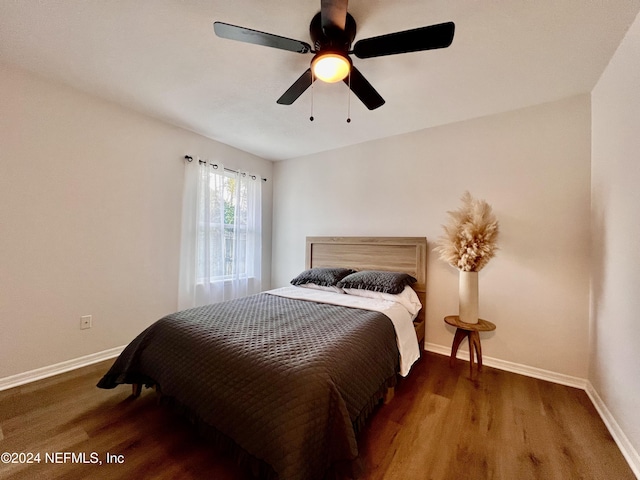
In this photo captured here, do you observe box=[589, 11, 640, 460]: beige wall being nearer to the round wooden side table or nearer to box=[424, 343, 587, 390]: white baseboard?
box=[424, 343, 587, 390]: white baseboard

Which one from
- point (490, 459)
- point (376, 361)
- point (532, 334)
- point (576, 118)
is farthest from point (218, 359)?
point (576, 118)

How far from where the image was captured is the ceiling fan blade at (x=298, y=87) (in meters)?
1.56

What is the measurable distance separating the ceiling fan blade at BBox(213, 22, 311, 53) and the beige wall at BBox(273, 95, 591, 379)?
6.35 ft

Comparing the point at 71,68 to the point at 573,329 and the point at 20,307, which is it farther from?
the point at 573,329

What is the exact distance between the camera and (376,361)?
1.62 m

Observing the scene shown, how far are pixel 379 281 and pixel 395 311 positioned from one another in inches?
17.3

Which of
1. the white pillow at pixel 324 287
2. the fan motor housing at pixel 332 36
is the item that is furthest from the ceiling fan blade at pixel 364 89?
the white pillow at pixel 324 287

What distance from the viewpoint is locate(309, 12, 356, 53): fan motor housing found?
4.49 feet

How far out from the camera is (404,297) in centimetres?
246

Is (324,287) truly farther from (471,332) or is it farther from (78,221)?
(78,221)

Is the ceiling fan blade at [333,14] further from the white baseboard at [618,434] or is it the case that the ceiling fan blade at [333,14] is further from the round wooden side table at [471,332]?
the white baseboard at [618,434]

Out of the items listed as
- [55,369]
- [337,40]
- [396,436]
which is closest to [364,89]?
[337,40]

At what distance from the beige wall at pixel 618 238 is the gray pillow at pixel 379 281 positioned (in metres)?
1.39

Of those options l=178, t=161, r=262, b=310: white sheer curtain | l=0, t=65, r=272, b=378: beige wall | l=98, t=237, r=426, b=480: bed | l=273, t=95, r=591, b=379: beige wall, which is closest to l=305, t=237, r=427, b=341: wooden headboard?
l=273, t=95, r=591, b=379: beige wall
